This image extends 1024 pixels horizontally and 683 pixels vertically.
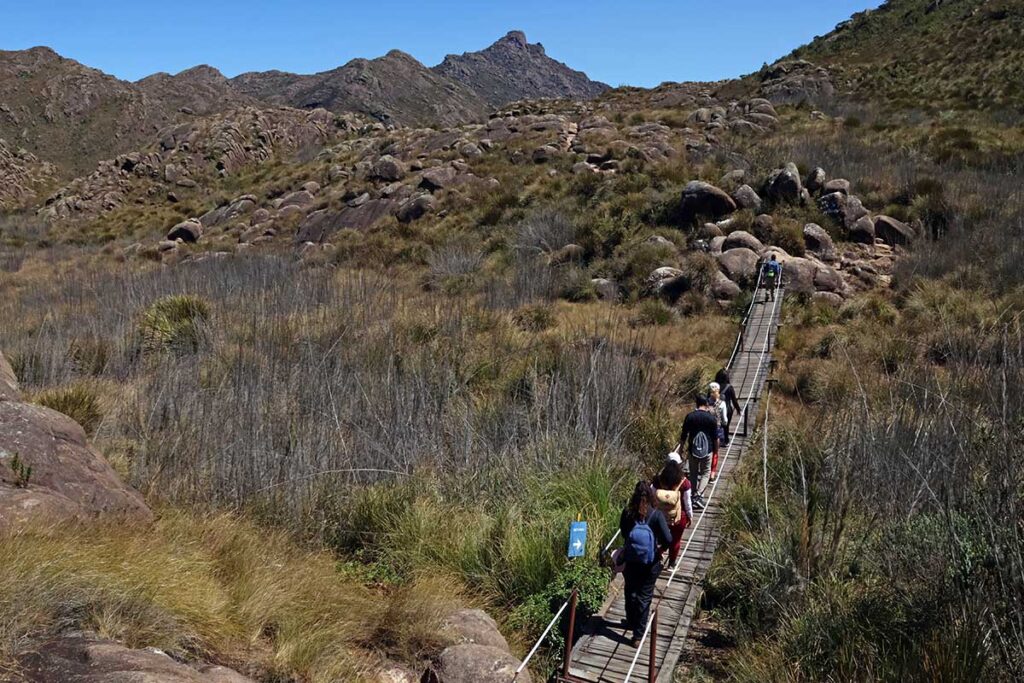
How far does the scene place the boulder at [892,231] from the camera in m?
21.4

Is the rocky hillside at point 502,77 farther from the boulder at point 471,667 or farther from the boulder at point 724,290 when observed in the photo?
the boulder at point 471,667

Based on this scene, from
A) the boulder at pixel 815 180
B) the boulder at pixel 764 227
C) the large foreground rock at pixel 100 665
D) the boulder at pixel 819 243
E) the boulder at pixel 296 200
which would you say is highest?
the boulder at pixel 296 200

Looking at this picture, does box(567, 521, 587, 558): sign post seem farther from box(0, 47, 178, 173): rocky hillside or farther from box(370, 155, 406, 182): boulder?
box(0, 47, 178, 173): rocky hillside

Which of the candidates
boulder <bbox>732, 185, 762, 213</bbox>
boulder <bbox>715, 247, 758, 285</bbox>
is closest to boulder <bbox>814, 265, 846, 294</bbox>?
boulder <bbox>715, 247, 758, 285</bbox>

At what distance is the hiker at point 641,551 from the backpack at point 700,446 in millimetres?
2694

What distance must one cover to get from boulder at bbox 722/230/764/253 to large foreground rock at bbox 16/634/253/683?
63.8 feet

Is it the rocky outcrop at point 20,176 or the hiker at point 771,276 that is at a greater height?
the rocky outcrop at point 20,176

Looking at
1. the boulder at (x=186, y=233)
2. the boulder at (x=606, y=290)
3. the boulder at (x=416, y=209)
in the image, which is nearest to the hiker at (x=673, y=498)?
the boulder at (x=606, y=290)

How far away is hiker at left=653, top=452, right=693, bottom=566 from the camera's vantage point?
7.04 meters

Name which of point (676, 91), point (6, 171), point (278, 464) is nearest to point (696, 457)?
point (278, 464)

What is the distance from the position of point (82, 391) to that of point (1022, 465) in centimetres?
969

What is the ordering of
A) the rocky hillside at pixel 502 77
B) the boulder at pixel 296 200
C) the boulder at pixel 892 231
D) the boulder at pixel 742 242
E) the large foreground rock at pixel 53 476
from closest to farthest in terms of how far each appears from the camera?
the large foreground rock at pixel 53 476 → the boulder at pixel 742 242 → the boulder at pixel 892 231 → the boulder at pixel 296 200 → the rocky hillside at pixel 502 77

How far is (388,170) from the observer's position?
35.8 meters

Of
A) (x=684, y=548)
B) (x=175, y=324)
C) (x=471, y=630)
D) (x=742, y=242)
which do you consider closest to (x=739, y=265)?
(x=742, y=242)
